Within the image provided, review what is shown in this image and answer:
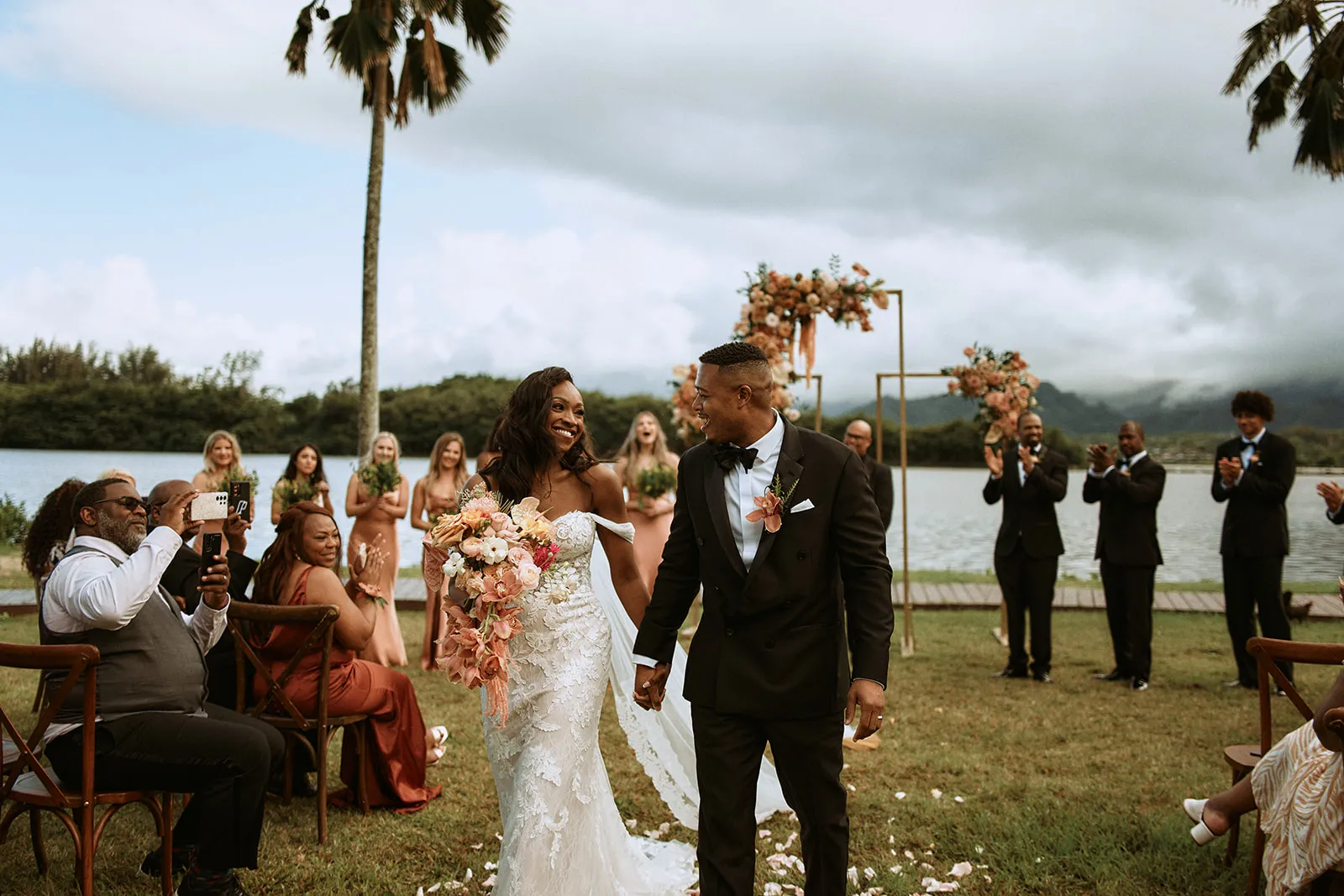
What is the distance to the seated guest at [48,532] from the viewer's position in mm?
5227

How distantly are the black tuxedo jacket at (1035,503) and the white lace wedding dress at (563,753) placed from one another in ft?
18.4

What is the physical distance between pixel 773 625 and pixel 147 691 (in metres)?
2.55

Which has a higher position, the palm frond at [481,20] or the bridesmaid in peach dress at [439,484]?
the palm frond at [481,20]

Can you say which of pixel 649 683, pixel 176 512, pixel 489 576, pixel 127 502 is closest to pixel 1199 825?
pixel 649 683

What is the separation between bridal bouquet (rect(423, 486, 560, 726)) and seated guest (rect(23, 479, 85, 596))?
8.93ft

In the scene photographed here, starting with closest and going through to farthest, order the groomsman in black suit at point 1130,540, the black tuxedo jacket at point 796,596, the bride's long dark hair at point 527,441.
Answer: the black tuxedo jacket at point 796,596 < the bride's long dark hair at point 527,441 < the groomsman in black suit at point 1130,540

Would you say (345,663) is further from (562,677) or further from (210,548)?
(562,677)

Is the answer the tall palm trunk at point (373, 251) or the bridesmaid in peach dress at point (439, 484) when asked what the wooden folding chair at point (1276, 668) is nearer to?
the bridesmaid in peach dress at point (439, 484)

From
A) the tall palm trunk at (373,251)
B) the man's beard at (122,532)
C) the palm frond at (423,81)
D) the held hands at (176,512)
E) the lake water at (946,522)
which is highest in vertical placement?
the palm frond at (423,81)

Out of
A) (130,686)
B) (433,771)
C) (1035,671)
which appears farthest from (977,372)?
(130,686)

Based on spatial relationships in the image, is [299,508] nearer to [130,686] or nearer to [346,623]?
[346,623]

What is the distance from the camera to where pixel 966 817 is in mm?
5258

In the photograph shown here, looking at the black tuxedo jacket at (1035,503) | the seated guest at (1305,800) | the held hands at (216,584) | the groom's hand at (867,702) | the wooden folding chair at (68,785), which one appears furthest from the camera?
the black tuxedo jacket at (1035,503)

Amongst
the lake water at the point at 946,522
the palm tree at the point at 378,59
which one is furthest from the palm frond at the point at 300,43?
the lake water at the point at 946,522
